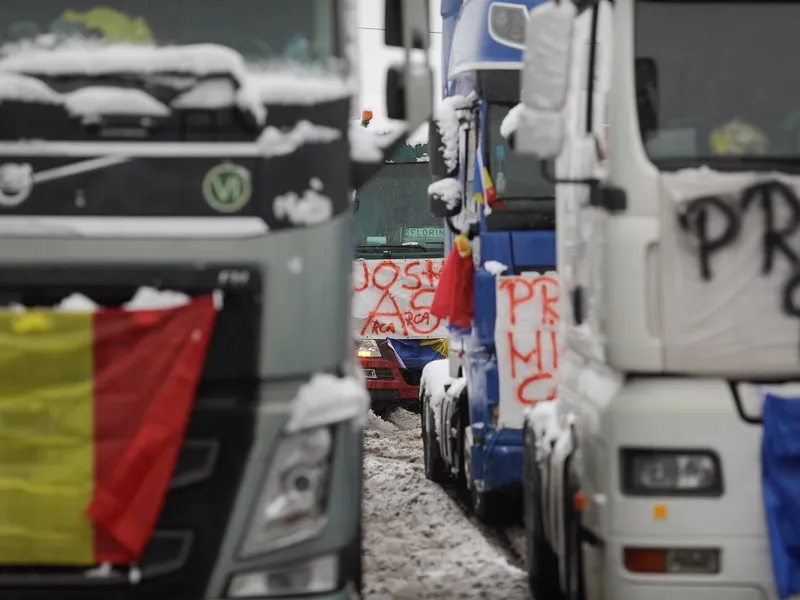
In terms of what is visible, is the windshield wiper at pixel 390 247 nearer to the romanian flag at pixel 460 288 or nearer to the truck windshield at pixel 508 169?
the romanian flag at pixel 460 288

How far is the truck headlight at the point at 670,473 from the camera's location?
510 cm

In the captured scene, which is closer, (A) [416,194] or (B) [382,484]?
(B) [382,484]

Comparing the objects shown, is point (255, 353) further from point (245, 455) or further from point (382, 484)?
point (382, 484)

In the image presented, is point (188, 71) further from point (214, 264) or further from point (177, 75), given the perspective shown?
point (214, 264)

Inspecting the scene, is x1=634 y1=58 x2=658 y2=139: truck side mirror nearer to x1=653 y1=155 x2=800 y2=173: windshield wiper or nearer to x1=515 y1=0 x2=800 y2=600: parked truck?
x1=515 y1=0 x2=800 y2=600: parked truck

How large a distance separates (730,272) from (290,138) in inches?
67.1

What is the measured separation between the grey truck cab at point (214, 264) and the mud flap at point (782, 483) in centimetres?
150

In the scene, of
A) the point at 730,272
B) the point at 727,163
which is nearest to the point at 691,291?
the point at 730,272

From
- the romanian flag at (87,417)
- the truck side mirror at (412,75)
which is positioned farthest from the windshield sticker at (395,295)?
the romanian flag at (87,417)

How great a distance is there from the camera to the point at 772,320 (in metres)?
5.19

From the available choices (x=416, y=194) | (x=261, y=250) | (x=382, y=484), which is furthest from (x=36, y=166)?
(x=416, y=194)

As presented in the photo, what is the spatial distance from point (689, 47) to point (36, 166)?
249 cm

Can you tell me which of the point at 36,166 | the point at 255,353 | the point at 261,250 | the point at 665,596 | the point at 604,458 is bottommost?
the point at 665,596

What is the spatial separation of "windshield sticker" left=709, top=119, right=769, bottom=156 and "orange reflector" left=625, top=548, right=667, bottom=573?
1.51 metres
